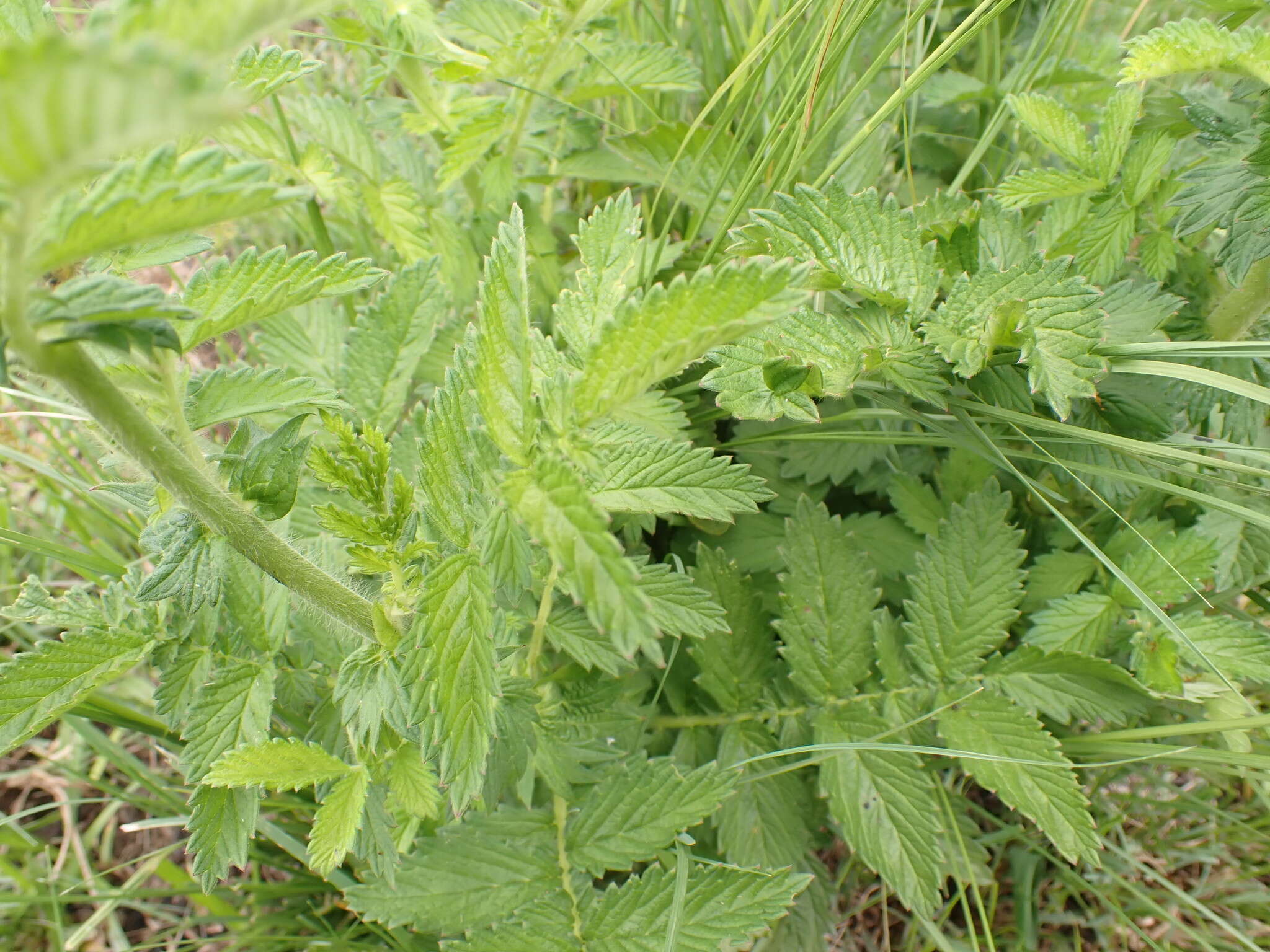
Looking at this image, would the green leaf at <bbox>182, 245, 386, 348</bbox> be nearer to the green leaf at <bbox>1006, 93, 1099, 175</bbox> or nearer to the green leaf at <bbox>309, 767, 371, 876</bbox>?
the green leaf at <bbox>309, 767, 371, 876</bbox>

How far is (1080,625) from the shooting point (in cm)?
153

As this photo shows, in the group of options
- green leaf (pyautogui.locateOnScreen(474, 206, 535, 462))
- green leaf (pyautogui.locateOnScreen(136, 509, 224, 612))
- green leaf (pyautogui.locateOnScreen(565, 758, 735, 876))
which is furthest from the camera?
green leaf (pyautogui.locateOnScreen(565, 758, 735, 876))

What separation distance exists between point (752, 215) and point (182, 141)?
0.81m

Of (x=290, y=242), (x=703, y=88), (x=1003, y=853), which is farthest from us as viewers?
(x=290, y=242)

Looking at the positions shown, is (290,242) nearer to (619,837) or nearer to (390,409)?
(390,409)

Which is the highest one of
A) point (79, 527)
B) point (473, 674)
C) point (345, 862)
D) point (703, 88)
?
point (703, 88)

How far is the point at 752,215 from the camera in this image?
50.0 inches

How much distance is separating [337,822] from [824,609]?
883 mm

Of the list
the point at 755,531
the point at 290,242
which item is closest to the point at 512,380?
the point at 755,531

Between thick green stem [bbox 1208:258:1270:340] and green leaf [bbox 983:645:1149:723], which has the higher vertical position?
thick green stem [bbox 1208:258:1270:340]

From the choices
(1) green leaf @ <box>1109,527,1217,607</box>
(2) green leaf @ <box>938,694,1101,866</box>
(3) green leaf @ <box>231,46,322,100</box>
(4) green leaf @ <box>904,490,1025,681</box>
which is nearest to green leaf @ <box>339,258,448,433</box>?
(3) green leaf @ <box>231,46,322,100</box>

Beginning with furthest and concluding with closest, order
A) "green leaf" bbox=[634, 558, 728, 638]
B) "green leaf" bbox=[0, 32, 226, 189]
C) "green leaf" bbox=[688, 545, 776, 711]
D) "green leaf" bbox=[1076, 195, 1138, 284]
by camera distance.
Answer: "green leaf" bbox=[688, 545, 776, 711] → "green leaf" bbox=[1076, 195, 1138, 284] → "green leaf" bbox=[634, 558, 728, 638] → "green leaf" bbox=[0, 32, 226, 189]

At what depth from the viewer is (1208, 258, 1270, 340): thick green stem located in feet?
4.55

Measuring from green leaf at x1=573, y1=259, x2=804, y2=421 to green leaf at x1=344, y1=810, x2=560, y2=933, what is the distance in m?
0.87
